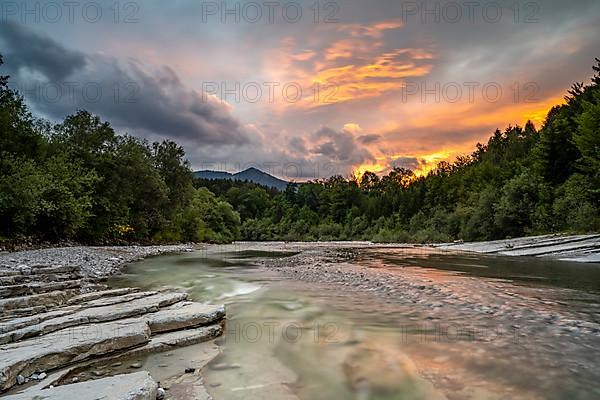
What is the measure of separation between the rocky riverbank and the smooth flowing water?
0.50 m

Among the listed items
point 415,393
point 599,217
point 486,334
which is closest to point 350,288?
point 486,334

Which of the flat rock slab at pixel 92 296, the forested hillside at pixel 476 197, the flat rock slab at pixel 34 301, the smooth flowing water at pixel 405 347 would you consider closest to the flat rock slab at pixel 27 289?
the flat rock slab at pixel 34 301

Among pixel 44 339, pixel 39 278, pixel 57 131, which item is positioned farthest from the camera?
pixel 57 131

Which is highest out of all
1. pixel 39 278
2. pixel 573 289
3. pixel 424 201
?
pixel 424 201

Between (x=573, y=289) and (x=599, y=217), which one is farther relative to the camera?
(x=599, y=217)

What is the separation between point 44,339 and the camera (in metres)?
5.51

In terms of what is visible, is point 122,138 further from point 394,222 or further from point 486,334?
point 394,222

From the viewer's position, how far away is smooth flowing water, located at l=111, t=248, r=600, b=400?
459 centimetres

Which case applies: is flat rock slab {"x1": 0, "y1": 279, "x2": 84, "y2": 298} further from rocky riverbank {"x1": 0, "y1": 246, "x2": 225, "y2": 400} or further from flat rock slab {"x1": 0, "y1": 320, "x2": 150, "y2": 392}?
flat rock slab {"x1": 0, "y1": 320, "x2": 150, "y2": 392}

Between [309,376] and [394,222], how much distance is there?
9478 centimetres

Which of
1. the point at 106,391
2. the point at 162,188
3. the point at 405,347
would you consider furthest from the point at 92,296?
the point at 162,188

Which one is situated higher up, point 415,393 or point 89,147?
point 89,147

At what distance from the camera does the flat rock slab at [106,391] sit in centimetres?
367

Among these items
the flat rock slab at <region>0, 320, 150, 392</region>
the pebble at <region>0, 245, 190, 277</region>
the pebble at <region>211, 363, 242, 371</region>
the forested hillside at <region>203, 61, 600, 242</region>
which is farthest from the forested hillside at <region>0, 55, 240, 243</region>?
the forested hillside at <region>203, 61, 600, 242</region>
